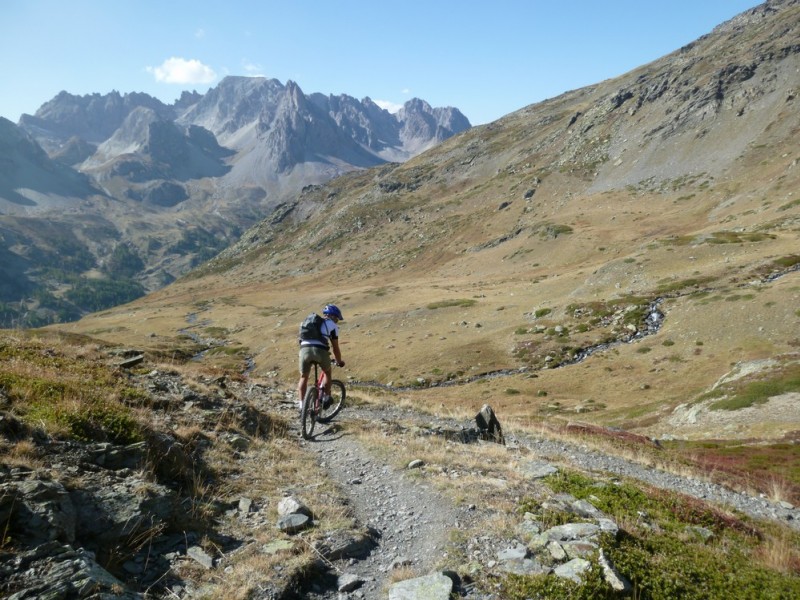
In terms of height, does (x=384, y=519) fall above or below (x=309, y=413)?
below

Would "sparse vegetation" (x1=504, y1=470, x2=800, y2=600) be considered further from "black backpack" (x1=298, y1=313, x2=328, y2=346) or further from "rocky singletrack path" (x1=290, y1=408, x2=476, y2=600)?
"black backpack" (x1=298, y1=313, x2=328, y2=346)

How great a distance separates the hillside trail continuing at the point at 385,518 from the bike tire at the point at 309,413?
1448 mm

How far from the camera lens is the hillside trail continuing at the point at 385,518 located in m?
7.71

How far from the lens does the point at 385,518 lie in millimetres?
9977

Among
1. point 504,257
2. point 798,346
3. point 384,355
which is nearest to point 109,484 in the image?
point 798,346

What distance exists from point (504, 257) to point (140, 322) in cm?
11119

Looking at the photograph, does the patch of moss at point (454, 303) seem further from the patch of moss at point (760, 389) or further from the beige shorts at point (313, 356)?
the beige shorts at point (313, 356)

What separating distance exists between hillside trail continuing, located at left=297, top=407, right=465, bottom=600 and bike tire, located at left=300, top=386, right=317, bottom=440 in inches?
57.0

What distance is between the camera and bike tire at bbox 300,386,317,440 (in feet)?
53.4

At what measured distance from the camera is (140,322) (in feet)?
457

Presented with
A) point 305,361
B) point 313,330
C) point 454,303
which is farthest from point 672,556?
point 454,303

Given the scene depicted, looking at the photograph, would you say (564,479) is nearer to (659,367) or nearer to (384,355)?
(659,367)

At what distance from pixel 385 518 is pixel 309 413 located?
7.53 metres

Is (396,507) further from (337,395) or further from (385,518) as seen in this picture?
(337,395)
